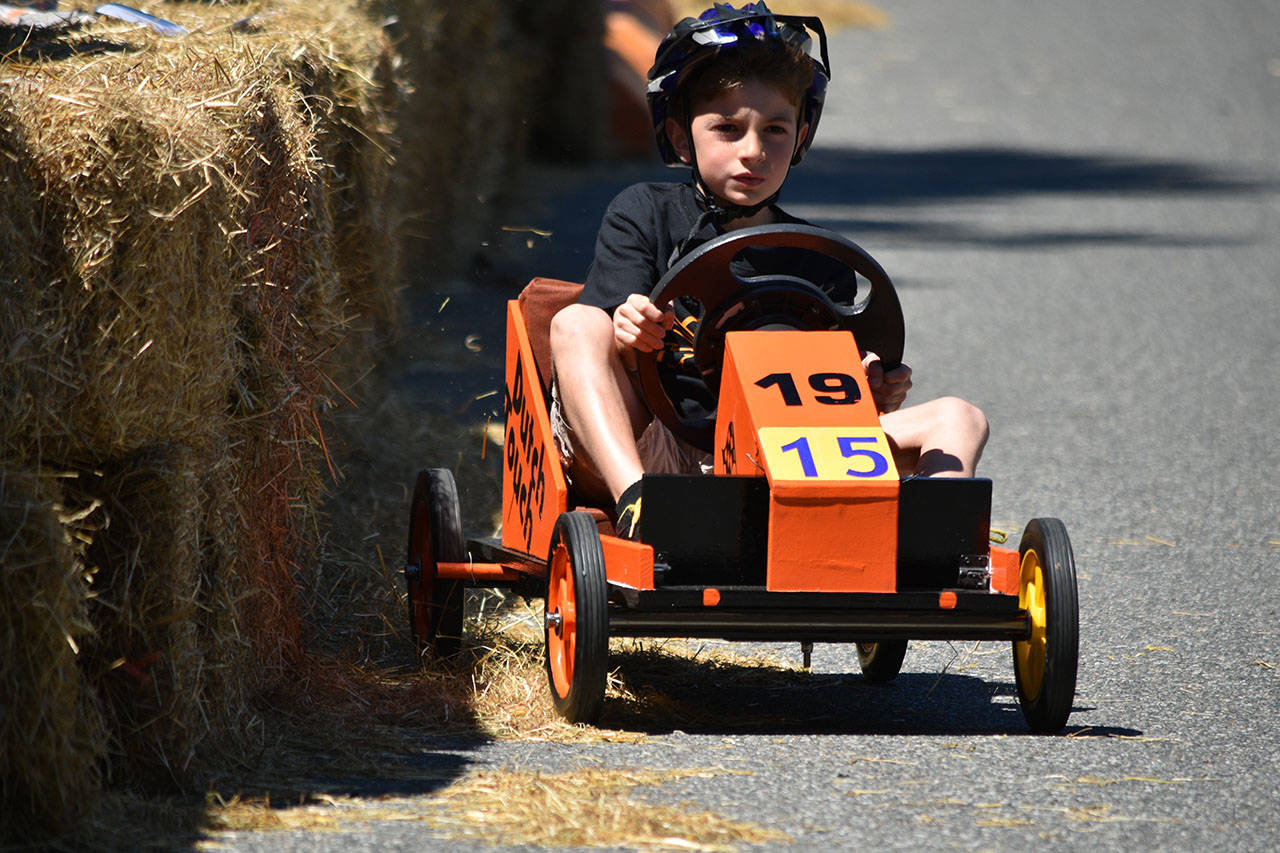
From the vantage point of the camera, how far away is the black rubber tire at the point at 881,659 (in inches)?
157

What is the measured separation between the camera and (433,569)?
397 centimetres

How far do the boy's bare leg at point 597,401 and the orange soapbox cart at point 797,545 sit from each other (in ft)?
0.60

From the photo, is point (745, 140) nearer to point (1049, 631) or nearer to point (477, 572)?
point (477, 572)

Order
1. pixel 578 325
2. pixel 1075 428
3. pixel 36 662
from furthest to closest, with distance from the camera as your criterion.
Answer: pixel 1075 428, pixel 578 325, pixel 36 662

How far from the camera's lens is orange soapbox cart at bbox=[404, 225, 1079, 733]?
3.23m

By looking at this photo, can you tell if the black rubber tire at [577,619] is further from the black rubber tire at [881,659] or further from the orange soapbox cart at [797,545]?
the black rubber tire at [881,659]

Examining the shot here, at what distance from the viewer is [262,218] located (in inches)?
136

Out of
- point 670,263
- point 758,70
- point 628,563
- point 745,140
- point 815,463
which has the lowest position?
point 628,563

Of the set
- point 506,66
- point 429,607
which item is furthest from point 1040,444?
point 506,66

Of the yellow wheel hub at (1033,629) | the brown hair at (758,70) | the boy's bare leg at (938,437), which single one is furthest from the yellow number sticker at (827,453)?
the brown hair at (758,70)

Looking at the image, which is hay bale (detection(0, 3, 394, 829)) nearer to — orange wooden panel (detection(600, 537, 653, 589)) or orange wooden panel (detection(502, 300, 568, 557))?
orange wooden panel (detection(502, 300, 568, 557))

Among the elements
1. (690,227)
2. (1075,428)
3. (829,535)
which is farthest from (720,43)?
(1075,428)

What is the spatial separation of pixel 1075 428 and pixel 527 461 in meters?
3.75

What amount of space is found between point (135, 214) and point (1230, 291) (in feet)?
28.3
